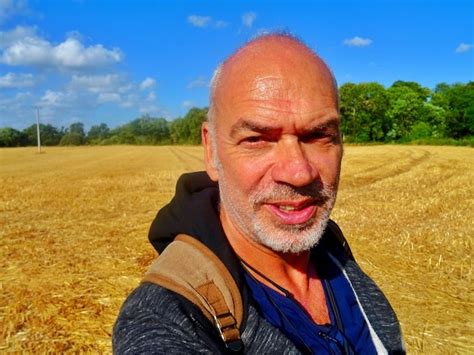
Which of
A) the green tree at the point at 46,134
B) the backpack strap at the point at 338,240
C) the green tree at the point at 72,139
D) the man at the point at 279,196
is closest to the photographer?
the man at the point at 279,196

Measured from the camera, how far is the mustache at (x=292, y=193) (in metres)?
1.79

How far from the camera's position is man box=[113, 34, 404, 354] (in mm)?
1750

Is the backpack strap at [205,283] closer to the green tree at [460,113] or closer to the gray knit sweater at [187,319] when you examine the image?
the gray knit sweater at [187,319]

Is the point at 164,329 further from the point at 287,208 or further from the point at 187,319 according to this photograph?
the point at 287,208

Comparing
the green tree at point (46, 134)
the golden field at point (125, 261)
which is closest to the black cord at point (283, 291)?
the golden field at point (125, 261)

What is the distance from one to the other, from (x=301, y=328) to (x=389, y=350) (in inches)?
21.2

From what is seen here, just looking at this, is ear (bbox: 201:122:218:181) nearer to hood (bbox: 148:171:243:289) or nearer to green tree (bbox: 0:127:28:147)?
hood (bbox: 148:171:243:289)

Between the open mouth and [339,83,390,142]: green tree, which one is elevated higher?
[339,83,390,142]: green tree

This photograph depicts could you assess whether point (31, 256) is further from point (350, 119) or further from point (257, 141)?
point (350, 119)

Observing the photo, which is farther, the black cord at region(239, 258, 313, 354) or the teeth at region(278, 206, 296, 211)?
the teeth at region(278, 206, 296, 211)

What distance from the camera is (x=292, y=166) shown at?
1780mm

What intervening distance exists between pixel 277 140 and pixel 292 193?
0.22 m

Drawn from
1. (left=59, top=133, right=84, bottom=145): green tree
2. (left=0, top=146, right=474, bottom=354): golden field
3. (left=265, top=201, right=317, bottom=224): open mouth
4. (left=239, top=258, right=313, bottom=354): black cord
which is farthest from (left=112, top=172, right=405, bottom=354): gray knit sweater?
(left=59, top=133, right=84, bottom=145): green tree

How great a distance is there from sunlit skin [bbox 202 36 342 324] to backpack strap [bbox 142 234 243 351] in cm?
39
